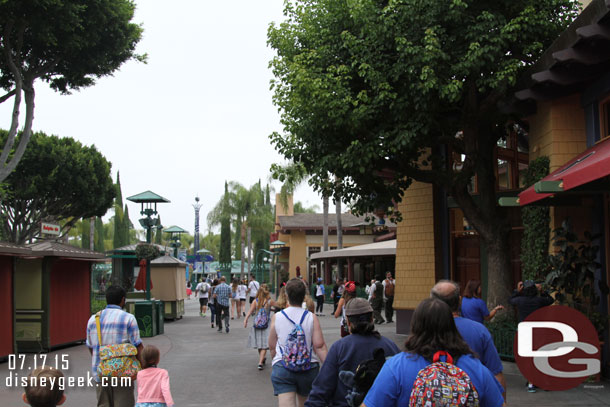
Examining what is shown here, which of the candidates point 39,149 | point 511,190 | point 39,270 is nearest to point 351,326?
point 511,190

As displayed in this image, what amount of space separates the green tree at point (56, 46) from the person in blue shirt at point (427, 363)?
1750 centimetres

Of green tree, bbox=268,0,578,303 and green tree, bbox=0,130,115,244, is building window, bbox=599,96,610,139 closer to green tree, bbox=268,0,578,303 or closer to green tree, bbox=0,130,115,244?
green tree, bbox=268,0,578,303

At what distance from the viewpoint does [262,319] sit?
1290 centimetres

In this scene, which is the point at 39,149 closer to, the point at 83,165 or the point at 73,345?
the point at 83,165

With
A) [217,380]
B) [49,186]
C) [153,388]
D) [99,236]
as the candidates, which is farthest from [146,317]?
[99,236]

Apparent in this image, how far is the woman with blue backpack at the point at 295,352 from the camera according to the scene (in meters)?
5.89

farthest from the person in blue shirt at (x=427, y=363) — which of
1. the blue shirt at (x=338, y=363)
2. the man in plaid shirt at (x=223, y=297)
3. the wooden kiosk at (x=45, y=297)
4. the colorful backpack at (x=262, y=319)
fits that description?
the man in plaid shirt at (x=223, y=297)

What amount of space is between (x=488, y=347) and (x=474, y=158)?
9.03 meters

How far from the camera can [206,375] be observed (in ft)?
39.2

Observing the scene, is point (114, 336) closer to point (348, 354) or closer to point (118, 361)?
point (118, 361)

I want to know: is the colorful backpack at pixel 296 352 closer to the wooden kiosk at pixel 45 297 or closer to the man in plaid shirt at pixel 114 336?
the man in plaid shirt at pixel 114 336

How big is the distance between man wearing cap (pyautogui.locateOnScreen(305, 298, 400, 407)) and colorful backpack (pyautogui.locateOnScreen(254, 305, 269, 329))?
8.54 metres

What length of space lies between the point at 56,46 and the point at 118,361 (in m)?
16.4

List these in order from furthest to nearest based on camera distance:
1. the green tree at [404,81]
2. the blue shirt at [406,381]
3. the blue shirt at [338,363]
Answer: the green tree at [404,81], the blue shirt at [338,363], the blue shirt at [406,381]
